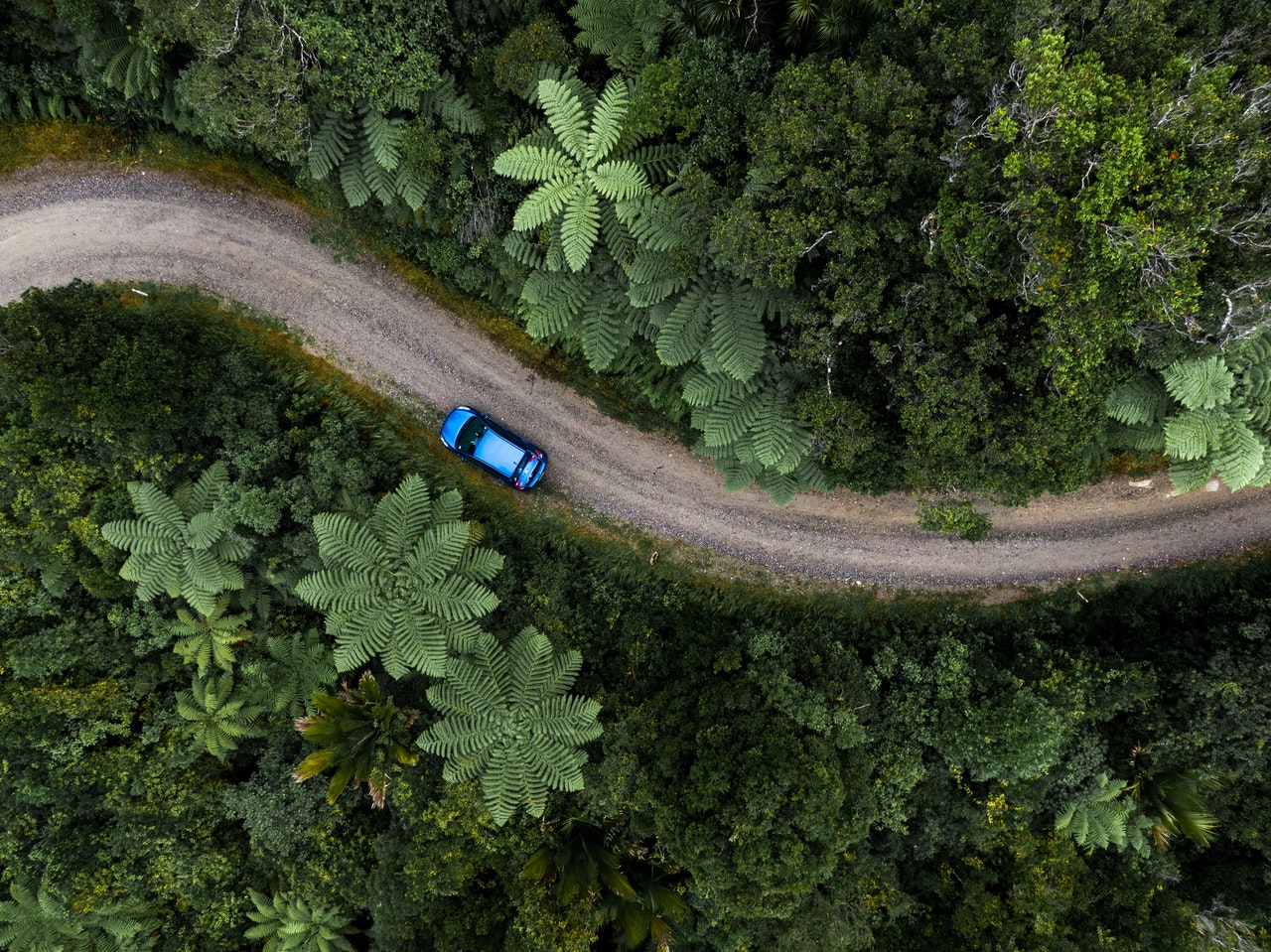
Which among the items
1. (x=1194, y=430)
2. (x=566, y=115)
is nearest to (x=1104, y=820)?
(x=1194, y=430)

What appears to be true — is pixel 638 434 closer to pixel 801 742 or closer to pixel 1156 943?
pixel 801 742

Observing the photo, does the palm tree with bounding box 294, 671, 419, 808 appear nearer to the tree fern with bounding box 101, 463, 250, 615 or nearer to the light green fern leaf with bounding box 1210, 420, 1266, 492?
the tree fern with bounding box 101, 463, 250, 615

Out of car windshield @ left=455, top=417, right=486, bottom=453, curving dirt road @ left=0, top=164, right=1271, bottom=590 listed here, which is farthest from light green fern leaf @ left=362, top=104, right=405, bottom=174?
car windshield @ left=455, top=417, right=486, bottom=453

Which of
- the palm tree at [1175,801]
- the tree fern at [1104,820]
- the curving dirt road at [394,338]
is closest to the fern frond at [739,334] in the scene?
the curving dirt road at [394,338]

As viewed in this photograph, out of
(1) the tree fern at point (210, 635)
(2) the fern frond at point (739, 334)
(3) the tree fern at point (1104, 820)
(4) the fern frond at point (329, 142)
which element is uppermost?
(2) the fern frond at point (739, 334)

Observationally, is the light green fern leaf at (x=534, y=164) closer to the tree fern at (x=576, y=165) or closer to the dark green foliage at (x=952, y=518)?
the tree fern at (x=576, y=165)

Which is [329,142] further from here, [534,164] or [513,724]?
[513,724]
